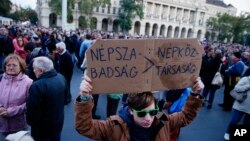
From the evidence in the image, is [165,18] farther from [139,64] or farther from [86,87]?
[86,87]

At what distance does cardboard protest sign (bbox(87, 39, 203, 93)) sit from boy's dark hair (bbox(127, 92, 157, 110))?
61 millimetres

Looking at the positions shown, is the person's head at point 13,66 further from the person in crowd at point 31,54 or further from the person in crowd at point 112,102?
the person in crowd at point 112,102

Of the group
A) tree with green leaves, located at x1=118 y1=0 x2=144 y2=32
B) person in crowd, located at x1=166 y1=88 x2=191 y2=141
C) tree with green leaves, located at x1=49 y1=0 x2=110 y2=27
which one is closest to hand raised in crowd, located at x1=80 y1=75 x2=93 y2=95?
person in crowd, located at x1=166 y1=88 x2=191 y2=141

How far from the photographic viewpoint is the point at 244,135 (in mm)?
3287

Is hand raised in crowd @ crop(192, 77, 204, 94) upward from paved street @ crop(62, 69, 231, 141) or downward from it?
upward

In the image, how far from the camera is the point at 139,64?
1.90 m

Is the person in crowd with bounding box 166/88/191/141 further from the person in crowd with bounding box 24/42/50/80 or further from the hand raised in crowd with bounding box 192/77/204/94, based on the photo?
the person in crowd with bounding box 24/42/50/80

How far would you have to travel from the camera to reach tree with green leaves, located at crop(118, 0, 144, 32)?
67125 mm

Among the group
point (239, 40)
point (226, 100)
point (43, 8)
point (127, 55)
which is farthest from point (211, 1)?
point (127, 55)

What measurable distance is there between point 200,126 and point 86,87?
5.20 m

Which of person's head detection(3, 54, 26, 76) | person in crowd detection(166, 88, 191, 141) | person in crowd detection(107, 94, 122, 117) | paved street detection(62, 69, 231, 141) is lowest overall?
paved street detection(62, 69, 231, 141)

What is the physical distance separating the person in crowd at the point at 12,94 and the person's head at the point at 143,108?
5.93 ft

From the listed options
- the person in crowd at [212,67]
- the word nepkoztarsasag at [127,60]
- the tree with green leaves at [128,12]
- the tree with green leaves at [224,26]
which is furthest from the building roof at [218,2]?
the word nepkoztarsasag at [127,60]

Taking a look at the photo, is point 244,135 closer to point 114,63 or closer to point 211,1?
point 114,63
